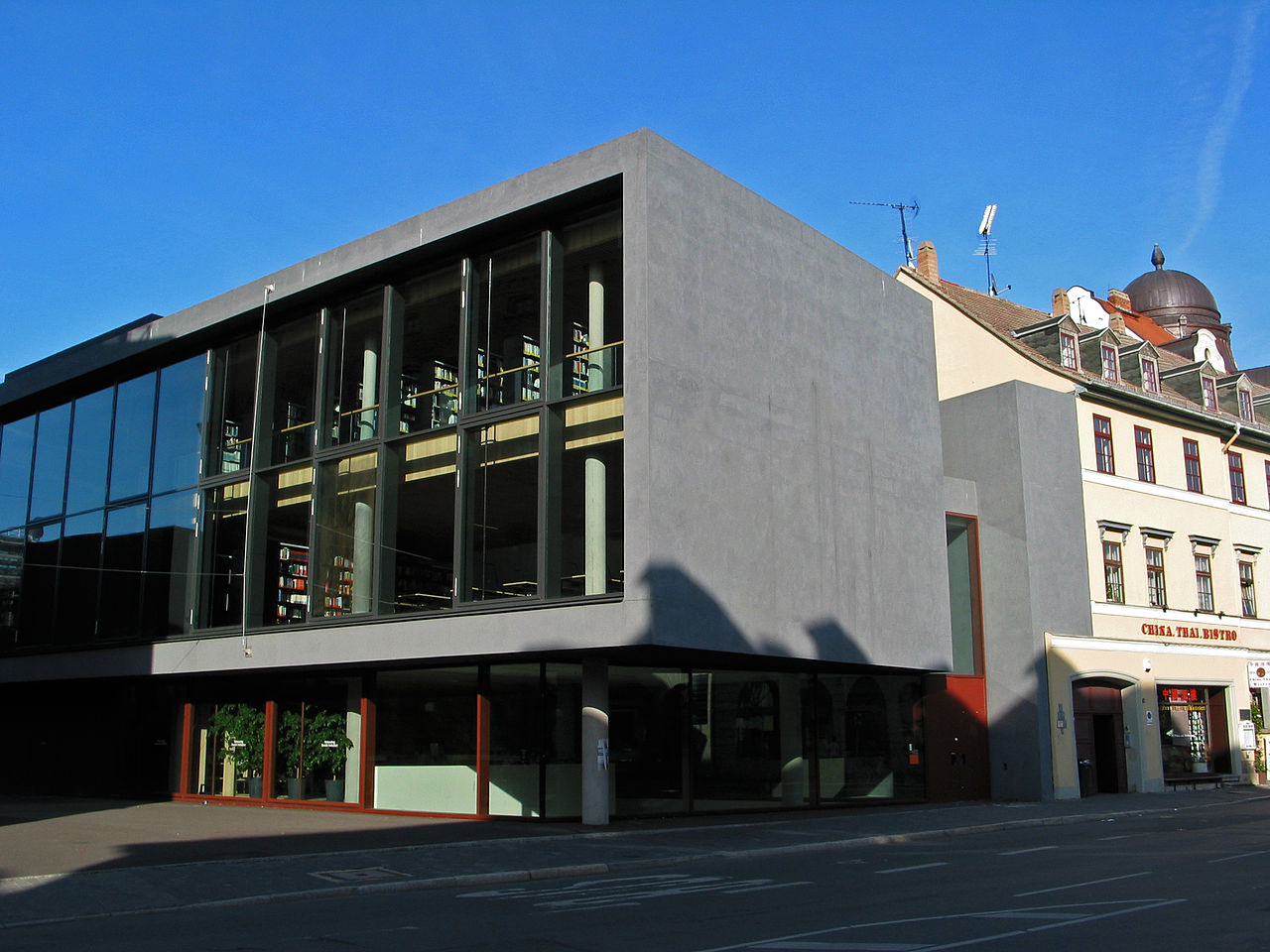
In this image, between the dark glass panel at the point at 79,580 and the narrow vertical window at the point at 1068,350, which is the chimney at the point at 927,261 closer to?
the narrow vertical window at the point at 1068,350

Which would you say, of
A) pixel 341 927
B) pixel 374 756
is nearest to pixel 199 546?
pixel 374 756

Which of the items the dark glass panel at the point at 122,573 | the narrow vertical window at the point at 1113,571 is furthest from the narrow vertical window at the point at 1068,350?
the dark glass panel at the point at 122,573

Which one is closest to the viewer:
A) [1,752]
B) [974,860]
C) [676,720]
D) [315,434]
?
[974,860]

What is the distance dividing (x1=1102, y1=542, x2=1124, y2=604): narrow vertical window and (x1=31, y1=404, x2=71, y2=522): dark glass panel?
96.5ft

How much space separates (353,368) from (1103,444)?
2168 centimetres

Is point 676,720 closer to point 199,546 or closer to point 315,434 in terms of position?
point 315,434

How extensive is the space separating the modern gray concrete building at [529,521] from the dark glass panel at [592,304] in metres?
0.07

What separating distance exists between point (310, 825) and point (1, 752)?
63.9 feet

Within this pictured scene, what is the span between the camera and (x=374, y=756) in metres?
25.5

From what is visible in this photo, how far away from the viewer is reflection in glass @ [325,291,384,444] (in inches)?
990

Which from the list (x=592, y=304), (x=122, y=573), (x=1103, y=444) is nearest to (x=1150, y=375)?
(x=1103, y=444)

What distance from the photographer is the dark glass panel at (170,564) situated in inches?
1095

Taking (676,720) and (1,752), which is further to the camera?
(1,752)

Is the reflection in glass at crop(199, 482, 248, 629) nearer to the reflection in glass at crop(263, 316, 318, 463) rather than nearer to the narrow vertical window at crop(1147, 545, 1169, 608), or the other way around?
the reflection in glass at crop(263, 316, 318, 463)
